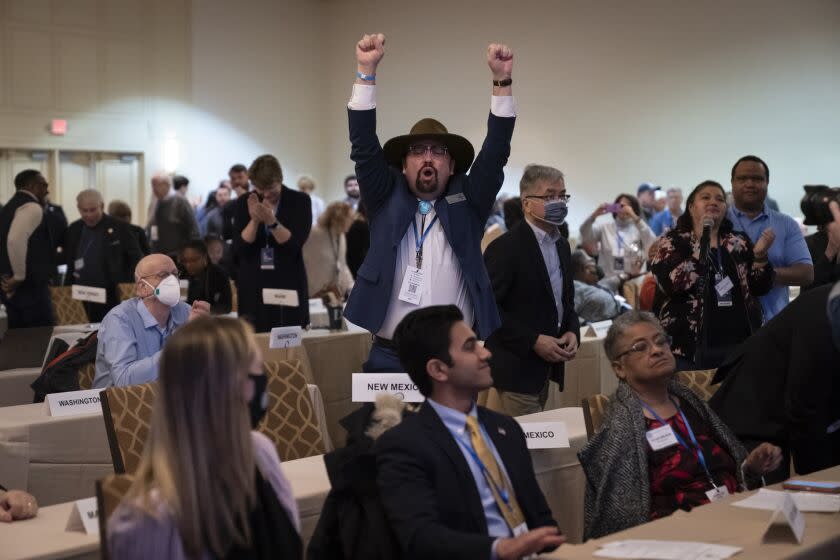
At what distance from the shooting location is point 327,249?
336 inches

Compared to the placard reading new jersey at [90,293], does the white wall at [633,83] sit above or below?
above

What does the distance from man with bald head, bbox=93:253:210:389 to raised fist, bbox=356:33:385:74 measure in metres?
1.06

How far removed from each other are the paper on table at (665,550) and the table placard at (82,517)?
122cm

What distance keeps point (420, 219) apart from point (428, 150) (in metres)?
0.25

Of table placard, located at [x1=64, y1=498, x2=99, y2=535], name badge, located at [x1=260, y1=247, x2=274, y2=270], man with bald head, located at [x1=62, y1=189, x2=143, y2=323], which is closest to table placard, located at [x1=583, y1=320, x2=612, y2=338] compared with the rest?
name badge, located at [x1=260, y1=247, x2=274, y2=270]

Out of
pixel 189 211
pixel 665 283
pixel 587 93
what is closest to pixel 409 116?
pixel 587 93

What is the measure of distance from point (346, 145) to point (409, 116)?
138 cm

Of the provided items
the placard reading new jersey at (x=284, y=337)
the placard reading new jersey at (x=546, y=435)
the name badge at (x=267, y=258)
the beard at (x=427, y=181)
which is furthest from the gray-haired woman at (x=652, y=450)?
the name badge at (x=267, y=258)

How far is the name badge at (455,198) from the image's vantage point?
12.4 feet

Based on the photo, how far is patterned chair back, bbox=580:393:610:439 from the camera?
133 inches

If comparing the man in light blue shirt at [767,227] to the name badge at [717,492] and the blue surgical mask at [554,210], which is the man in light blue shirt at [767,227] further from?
the name badge at [717,492]

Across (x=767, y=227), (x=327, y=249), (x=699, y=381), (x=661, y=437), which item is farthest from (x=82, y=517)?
(x=327, y=249)

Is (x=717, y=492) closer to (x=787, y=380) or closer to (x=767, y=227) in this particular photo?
(x=787, y=380)

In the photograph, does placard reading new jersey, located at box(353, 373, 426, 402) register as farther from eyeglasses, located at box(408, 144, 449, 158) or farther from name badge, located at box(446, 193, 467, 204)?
eyeglasses, located at box(408, 144, 449, 158)
